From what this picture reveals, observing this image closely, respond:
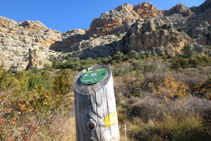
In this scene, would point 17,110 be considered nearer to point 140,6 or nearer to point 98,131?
point 98,131

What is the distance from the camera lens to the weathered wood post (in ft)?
2.94

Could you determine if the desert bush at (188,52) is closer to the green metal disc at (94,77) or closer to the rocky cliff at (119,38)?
the rocky cliff at (119,38)

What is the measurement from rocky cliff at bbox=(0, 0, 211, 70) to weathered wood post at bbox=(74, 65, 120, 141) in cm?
2670

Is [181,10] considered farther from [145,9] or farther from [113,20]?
[113,20]

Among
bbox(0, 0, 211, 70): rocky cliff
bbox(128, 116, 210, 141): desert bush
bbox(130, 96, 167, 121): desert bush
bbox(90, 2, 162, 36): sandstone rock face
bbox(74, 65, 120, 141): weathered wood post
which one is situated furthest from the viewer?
bbox(90, 2, 162, 36): sandstone rock face

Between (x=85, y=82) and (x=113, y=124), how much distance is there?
0.47 meters

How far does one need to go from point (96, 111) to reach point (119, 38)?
1798 inches

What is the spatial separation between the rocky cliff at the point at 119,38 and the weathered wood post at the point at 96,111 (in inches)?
1051

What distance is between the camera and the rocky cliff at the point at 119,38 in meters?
25.3

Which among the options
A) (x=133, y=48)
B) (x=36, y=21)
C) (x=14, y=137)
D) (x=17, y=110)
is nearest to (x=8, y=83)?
(x=17, y=110)

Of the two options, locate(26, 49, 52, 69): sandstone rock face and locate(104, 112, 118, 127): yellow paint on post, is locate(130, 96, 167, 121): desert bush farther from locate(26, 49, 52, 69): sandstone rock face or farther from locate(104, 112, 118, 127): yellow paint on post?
locate(26, 49, 52, 69): sandstone rock face

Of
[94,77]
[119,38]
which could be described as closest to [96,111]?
[94,77]

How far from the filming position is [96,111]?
90 cm

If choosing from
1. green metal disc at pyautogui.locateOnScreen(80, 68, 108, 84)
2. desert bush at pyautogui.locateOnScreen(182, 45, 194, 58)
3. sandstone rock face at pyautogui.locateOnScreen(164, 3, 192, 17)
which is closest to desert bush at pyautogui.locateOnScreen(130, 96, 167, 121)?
green metal disc at pyautogui.locateOnScreen(80, 68, 108, 84)
